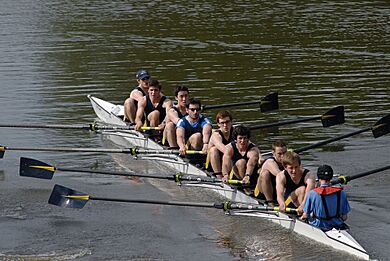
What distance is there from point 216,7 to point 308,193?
35127 mm

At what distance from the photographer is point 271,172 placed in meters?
14.6

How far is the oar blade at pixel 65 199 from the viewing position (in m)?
15.0

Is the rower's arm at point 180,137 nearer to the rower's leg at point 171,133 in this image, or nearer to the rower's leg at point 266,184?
the rower's leg at point 171,133

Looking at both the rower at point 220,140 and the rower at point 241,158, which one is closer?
the rower at point 241,158

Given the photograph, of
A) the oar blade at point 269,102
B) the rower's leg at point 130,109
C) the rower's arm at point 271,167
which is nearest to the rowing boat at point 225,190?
the rower's leg at point 130,109

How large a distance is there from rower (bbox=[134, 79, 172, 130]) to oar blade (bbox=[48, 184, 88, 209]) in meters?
4.87

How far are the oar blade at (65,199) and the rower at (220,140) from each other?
8.30 feet

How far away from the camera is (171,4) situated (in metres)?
49.6

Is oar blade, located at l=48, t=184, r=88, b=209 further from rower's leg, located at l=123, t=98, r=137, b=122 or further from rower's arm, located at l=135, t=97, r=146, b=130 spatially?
rower's leg, located at l=123, t=98, r=137, b=122

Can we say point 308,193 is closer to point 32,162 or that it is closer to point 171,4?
point 32,162

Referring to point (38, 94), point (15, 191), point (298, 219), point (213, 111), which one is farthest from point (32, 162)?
point (38, 94)

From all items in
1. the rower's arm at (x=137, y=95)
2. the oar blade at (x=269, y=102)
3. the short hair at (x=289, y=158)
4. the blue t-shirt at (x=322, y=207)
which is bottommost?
the blue t-shirt at (x=322, y=207)

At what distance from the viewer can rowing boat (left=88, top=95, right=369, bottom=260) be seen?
13.1m

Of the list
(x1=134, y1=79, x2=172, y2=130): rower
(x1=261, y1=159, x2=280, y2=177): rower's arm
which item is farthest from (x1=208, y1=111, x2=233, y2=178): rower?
(x1=134, y1=79, x2=172, y2=130): rower
